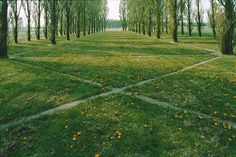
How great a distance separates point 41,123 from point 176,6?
1090 inches

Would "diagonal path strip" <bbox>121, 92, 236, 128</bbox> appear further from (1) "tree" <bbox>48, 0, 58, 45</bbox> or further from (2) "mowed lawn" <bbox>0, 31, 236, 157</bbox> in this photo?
(1) "tree" <bbox>48, 0, 58, 45</bbox>

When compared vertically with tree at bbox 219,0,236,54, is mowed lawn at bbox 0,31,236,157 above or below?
below

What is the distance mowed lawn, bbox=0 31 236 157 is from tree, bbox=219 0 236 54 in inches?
318

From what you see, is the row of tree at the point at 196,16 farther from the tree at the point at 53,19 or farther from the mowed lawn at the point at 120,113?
the tree at the point at 53,19

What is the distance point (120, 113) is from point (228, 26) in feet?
52.3

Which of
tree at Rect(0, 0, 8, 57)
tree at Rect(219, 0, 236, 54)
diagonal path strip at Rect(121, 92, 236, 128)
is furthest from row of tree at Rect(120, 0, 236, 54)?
tree at Rect(0, 0, 8, 57)

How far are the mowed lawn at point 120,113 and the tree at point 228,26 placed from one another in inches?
318

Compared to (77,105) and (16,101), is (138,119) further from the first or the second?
(16,101)

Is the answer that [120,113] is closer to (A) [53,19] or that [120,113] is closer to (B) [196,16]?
(A) [53,19]

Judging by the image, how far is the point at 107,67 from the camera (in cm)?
1354

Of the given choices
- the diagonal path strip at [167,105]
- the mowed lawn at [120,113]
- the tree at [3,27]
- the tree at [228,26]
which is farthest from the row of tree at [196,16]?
the tree at [3,27]

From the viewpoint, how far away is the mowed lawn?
5316mm

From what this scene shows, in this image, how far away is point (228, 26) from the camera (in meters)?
18.4

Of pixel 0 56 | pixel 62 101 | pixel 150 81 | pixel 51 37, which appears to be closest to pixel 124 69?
pixel 150 81
